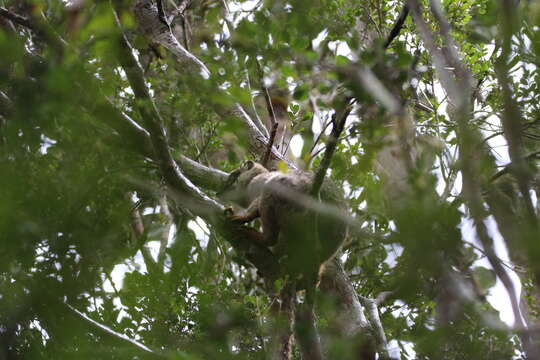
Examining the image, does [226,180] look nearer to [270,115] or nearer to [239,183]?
[239,183]

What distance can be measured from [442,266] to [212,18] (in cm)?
345

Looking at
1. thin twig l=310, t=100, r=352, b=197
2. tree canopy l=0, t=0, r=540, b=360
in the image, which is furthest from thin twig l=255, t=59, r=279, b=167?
thin twig l=310, t=100, r=352, b=197

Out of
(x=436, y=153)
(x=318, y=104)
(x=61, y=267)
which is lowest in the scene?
(x=61, y=267)

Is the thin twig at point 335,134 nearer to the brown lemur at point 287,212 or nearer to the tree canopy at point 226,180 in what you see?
the tree canopy at point 226,180

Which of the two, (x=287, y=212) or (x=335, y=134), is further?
(x=287, y=212)

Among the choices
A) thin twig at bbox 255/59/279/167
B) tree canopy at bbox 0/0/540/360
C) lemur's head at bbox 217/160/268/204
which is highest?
thin twig at bbox 255/59/279/167

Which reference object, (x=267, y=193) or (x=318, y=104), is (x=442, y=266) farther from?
(x=267, y=193)

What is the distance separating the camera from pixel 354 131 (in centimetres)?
338

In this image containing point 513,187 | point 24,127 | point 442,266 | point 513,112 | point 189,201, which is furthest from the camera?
point 513,187

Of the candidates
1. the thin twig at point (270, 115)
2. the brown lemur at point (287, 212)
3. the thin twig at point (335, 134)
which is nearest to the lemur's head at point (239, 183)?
the brown lemur at point (287, 212)

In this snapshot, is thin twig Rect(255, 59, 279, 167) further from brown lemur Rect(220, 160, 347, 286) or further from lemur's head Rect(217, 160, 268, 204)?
brown lemur Rect(220, 160, 347, 286)

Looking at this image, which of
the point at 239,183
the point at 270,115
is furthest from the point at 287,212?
the point at 270,115

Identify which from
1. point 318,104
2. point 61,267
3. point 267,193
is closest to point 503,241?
point 318,104

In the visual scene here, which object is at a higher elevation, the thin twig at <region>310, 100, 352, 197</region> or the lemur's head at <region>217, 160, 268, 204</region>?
the lemur's head at <region>217, 160, 268, 204</region>
